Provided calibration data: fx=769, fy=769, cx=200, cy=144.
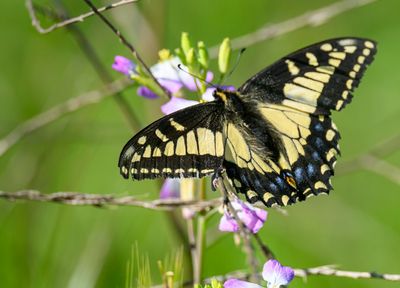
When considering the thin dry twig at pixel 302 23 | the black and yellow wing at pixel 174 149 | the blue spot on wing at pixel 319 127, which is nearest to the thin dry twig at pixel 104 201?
the black and yellow wing at pixel 174 149

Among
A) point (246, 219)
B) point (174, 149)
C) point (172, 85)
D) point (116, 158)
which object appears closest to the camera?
point (246, 219)

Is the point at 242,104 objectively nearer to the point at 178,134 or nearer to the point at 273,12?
the point at 178,134

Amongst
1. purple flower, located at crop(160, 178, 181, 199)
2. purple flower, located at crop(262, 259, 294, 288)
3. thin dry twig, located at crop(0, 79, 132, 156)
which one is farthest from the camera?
thin dry twig, located at crop(0, 79, 132, 156)

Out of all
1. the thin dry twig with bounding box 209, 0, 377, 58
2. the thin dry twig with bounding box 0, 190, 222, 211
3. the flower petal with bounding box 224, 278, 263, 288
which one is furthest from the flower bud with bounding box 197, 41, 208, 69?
the flower petal with bounding box 224, 278, 263, 288

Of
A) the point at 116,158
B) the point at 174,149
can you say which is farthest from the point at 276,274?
the point at 116,158

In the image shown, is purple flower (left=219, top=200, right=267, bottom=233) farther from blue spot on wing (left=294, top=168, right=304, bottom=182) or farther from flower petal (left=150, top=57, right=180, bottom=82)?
flower petal (left=150, top=57, right=180, bottom=82)

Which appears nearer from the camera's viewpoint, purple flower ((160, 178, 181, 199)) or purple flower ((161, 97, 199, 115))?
purple flower ((161, 97, 199, 115))

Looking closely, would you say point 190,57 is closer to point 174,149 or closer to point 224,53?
point 224,53

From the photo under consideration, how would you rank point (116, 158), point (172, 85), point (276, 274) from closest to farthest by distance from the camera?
→ point (276, 274)
point (172, 85)
point (116, 158)
